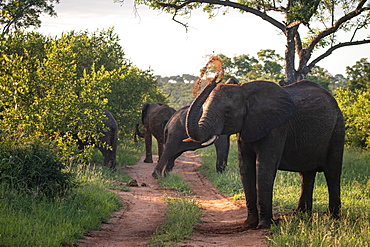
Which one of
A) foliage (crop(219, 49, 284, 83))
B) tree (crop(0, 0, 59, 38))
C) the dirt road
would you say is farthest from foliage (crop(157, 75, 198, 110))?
the dirt road

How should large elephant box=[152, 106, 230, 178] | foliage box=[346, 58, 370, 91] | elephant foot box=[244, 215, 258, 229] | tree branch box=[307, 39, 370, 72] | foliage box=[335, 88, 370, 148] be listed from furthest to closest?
foliage box=[346, 58, 370, 91]
foliage box=[335, 88, 370, 148]
tree branch box=[307, 39, 370, 72]
large elephant box=[152, 106, 230, 178]
elephant foot box=[244, 215, 258, 229]

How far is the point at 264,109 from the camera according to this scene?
6.96 metres

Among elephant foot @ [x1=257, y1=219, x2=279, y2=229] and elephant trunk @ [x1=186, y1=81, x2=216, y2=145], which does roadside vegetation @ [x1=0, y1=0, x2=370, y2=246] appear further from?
elephant trunk @ [x1=186, y1=81, x2=216, y2=145]

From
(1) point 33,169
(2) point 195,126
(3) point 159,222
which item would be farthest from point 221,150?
(2) point 195,126

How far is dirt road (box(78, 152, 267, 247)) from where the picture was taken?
6.38 m

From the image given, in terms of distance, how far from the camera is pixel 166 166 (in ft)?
45.8

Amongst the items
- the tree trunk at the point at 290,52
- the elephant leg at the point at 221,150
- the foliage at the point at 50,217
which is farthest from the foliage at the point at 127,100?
the foliage at the point at 50,217

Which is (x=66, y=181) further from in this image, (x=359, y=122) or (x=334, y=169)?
(x=359, y=122)

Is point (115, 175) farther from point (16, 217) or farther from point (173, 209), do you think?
point (16, 217)

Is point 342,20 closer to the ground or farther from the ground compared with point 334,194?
farther from the ground

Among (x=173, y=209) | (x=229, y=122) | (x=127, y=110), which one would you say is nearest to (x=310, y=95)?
(x=229, y=122)

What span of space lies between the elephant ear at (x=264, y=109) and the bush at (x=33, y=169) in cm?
338

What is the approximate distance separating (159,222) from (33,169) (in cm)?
235

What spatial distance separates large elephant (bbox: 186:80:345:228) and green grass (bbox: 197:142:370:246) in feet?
1.62
